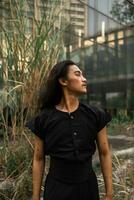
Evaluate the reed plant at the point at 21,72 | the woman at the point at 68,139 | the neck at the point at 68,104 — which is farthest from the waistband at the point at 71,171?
the reed plant at the point at 21,72

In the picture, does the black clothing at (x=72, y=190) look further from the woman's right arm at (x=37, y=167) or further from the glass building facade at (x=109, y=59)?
the glass building facade at (x=109, y=59)

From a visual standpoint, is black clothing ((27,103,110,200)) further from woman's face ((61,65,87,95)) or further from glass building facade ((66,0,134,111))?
glass building facade ((66,0,134,111))

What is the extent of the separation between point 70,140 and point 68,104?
0.21 m

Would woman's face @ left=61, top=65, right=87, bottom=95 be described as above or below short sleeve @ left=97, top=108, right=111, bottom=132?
above

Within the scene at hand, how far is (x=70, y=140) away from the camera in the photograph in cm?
262

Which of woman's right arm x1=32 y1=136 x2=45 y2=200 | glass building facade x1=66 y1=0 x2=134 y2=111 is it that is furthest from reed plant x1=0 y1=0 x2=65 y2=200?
glass building facade x1=66 y1=0 x2=134 y2=111

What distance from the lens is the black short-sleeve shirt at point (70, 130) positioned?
2.62m

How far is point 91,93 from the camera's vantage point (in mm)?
11484

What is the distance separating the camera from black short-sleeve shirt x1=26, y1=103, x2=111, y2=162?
2623 millimetres

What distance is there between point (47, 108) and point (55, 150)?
25cm

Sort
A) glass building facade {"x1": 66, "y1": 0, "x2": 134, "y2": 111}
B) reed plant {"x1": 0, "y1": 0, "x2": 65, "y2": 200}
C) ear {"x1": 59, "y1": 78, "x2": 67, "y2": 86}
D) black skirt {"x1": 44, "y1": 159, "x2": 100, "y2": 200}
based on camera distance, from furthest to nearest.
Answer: glass building facade {"x1": 66, "y1": 0, "x2": 134, "y2": 111}, reed plant {"x1": 0, "y1": 0, "x2": 65, "y2": 200}, ear {"x1": 59, "y1": 78, "x2": 67, "y2": 86}, black skirt {"x1": 44, "y1": 159, "x2": 100, "y2": 200}

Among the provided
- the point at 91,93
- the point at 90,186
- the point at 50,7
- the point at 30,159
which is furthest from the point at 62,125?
the point at 91,93

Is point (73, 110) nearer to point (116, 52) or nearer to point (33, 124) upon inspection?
point (33, 124)

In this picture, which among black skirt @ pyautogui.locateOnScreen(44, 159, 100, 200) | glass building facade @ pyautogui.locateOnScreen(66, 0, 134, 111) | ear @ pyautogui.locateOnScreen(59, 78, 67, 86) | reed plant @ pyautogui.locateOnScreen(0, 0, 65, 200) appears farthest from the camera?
glass building facade @ pyautogui.locateOnScreen(66, 0, 134, 111)
